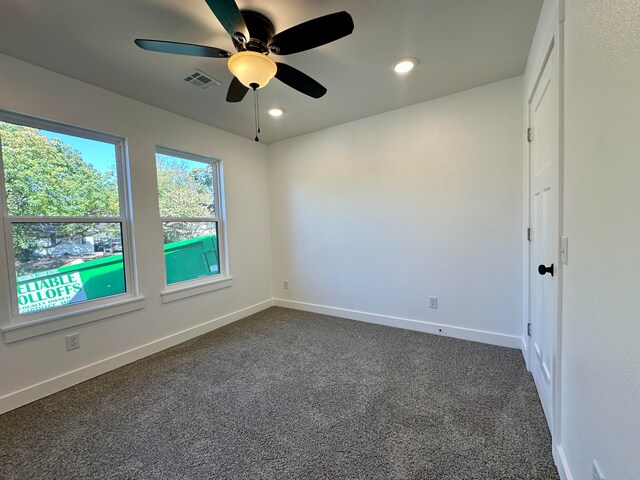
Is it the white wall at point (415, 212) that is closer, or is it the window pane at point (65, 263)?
the window pane at point (65, 263)

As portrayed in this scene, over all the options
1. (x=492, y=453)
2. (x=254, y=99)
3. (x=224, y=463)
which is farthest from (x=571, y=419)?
(x=254, y=99)

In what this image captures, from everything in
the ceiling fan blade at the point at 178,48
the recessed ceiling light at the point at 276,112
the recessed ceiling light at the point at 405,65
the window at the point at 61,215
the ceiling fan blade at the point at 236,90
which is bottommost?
the window at the point at 61,215

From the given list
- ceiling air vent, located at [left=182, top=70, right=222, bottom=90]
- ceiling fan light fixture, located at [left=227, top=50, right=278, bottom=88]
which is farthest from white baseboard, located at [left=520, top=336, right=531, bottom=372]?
ceiling air vent, located at [left=182, top=70, right=222, bottom=90]

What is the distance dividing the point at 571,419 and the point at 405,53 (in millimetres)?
2411

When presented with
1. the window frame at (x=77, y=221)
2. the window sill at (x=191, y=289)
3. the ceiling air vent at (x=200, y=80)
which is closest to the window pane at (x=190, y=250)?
the window sill at (x=191, y=289)

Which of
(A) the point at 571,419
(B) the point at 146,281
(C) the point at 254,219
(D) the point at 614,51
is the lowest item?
(A) the point at 571,419

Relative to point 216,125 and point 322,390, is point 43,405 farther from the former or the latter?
point 216,125

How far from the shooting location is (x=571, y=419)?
1229 mm

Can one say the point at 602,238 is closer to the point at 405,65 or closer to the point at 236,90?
the point at 405,65

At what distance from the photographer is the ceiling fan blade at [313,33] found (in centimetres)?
137

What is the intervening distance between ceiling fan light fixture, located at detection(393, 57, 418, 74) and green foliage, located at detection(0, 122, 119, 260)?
2.78m

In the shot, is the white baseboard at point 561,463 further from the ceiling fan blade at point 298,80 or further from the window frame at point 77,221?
the window frame at point 77,221

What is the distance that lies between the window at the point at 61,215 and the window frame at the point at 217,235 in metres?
0.41

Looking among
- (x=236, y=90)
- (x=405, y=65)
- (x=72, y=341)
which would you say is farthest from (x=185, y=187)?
(x=405, y=65)
